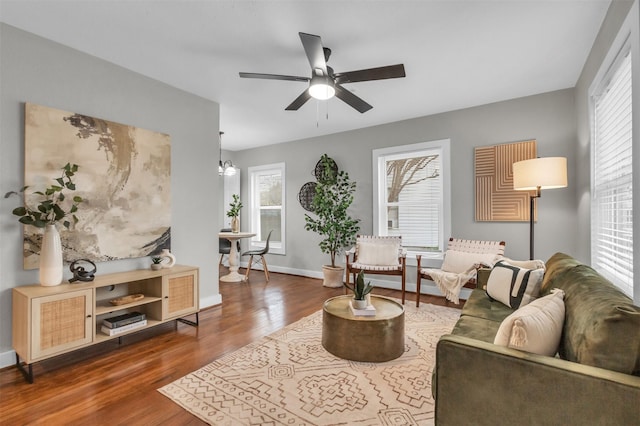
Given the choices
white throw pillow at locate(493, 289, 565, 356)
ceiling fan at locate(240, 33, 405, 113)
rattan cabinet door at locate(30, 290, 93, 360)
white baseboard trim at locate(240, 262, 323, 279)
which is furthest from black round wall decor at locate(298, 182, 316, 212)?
white throw pillow at locate(493, 289, 565, 356)

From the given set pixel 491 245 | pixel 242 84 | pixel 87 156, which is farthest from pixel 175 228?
pixel 491 245

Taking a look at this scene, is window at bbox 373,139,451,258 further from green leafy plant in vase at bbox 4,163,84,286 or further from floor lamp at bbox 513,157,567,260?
green leafy plant in vase at bbox 4,163,84,286

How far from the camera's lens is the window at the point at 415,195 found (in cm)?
437

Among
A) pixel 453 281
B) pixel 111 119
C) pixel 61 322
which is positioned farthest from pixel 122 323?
pixel 453 281

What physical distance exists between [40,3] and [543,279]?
159 inches

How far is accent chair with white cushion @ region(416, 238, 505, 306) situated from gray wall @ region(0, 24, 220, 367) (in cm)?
274

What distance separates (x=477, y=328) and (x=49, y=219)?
321 centimetres

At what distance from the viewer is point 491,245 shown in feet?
12.1

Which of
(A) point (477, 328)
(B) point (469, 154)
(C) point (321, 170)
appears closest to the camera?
(A) point (477, 328)

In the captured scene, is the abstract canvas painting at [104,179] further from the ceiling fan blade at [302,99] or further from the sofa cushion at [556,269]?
the sofa cushion at [556,269]

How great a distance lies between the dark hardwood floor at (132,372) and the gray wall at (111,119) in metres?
0.44

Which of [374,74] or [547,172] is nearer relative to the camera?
[374,74]

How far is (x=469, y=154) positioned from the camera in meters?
4.11

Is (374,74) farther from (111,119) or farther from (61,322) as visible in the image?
(61,322)
